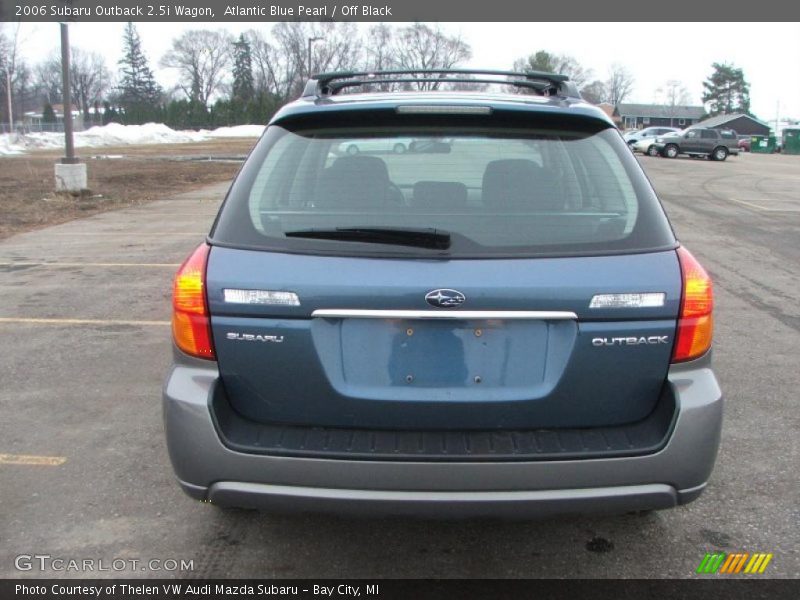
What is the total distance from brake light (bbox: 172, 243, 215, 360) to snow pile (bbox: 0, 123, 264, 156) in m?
42.3

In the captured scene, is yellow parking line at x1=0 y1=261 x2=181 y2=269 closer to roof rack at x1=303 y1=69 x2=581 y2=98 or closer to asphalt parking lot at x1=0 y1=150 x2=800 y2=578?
asphalt parking lot at x1=0 y1=150 x2=800 y2=578

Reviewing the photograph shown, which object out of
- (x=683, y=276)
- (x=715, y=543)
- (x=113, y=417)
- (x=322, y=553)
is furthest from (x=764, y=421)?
(x=113, y=417)

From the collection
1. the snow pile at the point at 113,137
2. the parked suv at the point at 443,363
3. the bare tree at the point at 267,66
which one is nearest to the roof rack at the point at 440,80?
the parked suv at the point at 443,363

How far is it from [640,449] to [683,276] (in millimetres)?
604

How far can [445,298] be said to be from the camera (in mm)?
2428

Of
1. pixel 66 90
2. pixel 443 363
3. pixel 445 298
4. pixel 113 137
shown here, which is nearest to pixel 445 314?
pixel 445 298

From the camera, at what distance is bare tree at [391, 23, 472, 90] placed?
79.6m

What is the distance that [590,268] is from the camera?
8.20 feet

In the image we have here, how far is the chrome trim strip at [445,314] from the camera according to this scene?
2.43m

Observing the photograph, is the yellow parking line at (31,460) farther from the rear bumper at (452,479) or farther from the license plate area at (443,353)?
the license plate area at (443,353)

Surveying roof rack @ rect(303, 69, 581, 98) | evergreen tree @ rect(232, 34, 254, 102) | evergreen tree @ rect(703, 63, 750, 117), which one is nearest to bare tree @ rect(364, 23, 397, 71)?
evergreen tree @ rect(232, 34, 254, 102)

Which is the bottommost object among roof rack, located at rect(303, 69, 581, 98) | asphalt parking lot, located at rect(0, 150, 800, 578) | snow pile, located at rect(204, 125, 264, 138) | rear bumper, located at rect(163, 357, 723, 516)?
asphalt parking lot, located at rect(0, 150, 800, 578)

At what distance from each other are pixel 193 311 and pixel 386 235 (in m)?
0.72

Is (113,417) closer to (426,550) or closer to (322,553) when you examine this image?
(322,553)
